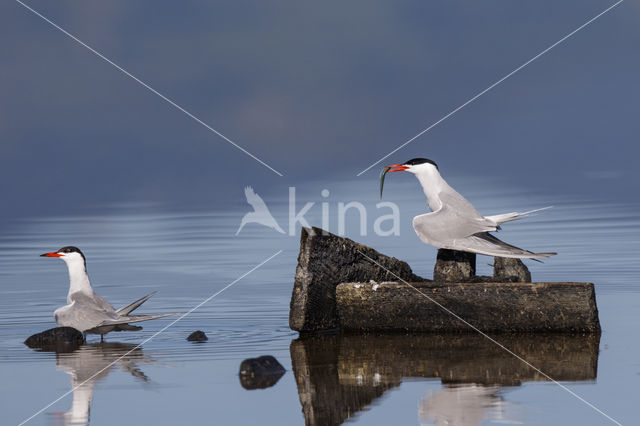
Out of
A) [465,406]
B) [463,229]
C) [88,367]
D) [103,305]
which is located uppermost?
[463,229]

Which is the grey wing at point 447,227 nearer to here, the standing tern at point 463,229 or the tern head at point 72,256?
the standing tern at point 463,229

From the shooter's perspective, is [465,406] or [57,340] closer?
[465,406]

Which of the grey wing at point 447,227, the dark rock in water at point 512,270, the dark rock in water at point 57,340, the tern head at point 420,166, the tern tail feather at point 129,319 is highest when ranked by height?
the tern head at point 420,166

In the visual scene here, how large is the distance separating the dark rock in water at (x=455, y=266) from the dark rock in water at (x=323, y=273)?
659mm

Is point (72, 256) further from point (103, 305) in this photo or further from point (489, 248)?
point (489, 248)

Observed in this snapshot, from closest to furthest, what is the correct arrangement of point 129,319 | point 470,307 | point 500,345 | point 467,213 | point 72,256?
point 500,345, point 470,307, point 129,319, point 467,213, point 72,256

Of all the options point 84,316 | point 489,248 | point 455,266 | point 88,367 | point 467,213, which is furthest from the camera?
point 455,266

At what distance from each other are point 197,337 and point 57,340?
168 cm

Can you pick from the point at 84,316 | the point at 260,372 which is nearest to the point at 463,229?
the point at 260,372

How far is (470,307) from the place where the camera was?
13125mm

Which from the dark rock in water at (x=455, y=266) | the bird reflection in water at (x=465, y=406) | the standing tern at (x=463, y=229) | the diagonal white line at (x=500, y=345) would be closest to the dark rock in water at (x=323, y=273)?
the diagonal white line at (x=500, y=345)

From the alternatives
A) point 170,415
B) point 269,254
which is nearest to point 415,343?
point 170,415

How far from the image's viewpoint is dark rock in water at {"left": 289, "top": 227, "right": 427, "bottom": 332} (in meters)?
13.7

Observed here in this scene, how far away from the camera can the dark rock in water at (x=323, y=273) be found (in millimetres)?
13688
